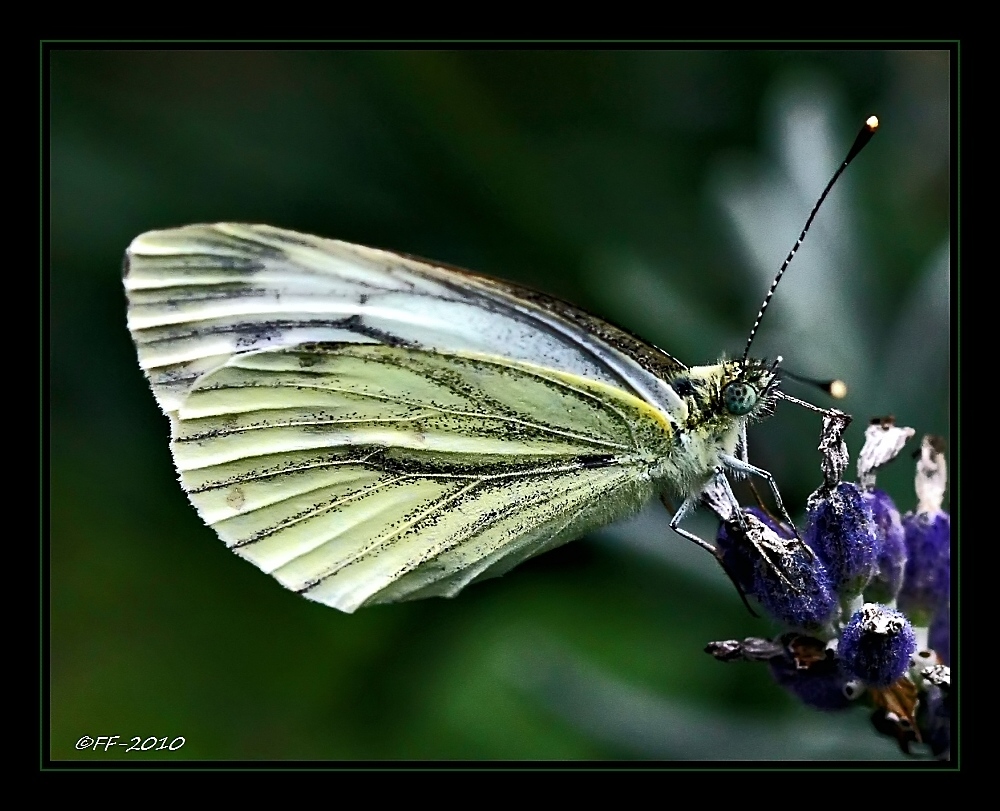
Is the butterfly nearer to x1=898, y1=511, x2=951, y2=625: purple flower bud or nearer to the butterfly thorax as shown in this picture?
the butterfly thorax

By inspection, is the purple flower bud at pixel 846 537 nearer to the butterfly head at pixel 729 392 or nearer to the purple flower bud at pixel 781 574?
the purple flower bud at pixel 781 574

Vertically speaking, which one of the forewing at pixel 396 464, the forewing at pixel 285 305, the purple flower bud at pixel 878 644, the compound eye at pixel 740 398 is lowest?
the purple flower bud at pixel 878 644

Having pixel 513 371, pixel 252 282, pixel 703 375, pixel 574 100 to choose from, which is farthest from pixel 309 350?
pixel 574 100

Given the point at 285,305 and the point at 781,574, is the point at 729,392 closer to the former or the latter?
the point at 781,574

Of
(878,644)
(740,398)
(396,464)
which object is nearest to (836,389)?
(740,398)

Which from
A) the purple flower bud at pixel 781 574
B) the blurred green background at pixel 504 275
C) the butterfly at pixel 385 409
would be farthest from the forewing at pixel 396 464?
the blurred green background at pixel 504 275

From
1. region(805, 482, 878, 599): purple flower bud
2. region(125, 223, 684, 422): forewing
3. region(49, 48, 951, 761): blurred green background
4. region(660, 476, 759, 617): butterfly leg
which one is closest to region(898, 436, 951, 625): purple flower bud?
region(805, 482, 878, 599): purple flower bud

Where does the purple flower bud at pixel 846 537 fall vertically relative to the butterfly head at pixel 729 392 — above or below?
below
